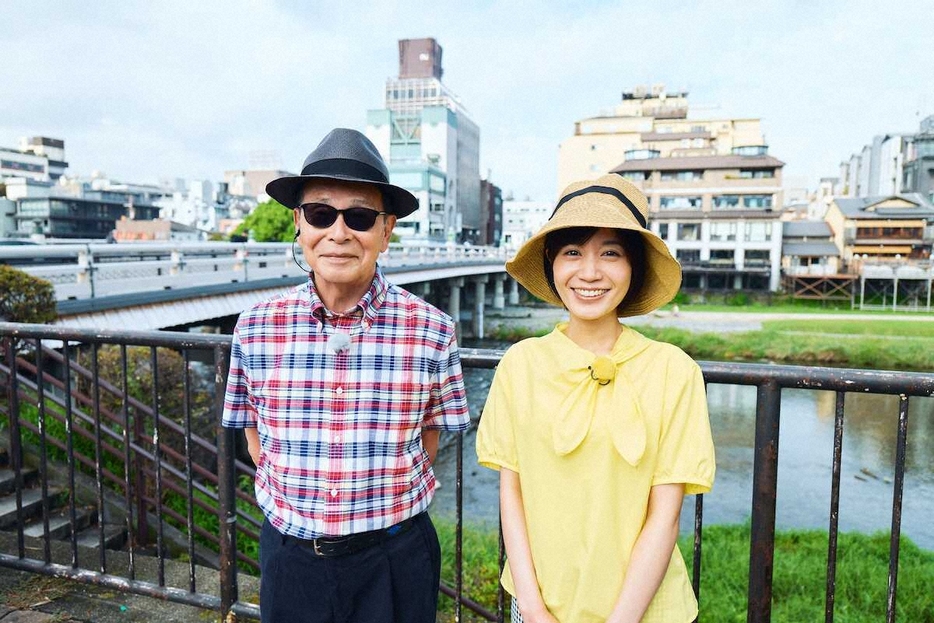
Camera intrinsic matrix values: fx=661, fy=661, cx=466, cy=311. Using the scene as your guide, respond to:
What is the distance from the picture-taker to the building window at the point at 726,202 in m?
47.4

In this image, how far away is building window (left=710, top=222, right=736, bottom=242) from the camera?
47.2 m

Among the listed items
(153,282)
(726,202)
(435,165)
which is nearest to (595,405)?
(153,282)

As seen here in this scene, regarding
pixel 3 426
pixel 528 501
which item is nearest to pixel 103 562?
pixel 528 501

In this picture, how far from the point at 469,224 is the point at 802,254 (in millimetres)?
47857

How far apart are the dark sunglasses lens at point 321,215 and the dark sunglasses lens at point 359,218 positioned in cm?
4

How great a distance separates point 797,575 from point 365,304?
8.06 m

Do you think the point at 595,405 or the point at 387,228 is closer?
the point at 595,405

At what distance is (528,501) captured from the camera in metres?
1.79

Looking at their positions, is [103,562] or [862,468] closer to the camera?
[103,562]

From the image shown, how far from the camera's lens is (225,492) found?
279cm

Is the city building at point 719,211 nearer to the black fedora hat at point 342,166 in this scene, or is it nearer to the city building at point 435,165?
the city building at point 435,165

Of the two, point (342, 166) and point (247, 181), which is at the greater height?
point (247, 181)

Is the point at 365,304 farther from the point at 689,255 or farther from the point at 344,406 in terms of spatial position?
the point at 689,255

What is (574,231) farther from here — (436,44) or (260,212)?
(436,44)
